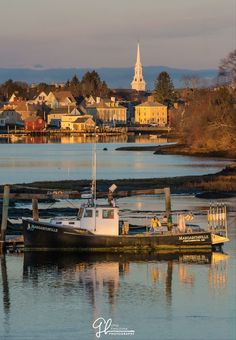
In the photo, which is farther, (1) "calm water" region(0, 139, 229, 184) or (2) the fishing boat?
(1) "calm water" region(0, 139, 229, 184)

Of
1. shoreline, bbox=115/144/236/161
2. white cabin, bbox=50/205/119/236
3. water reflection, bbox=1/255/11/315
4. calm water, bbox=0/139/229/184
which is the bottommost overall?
water reflection, bbox=1/255/11/315

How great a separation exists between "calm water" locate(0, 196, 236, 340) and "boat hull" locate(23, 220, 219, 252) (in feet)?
1.36

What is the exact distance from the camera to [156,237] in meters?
40.9

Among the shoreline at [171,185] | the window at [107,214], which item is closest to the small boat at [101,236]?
the window at [107,214]

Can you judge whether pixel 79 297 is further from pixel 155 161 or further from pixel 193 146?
pixel 193 146

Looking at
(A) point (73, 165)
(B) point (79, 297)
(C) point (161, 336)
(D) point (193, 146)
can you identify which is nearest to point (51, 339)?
(C) point (161, 336)

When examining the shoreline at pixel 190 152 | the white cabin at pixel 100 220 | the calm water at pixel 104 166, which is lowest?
the calm water at pixel 104 166

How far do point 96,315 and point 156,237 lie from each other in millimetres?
9714

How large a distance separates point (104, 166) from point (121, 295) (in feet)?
215

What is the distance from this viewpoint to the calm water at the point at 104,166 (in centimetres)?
8512

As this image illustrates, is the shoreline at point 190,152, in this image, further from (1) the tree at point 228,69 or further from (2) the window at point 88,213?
(2) the window at point 88,213

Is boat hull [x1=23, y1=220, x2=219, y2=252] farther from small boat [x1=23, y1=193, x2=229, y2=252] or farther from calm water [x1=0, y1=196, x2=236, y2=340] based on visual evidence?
calm water [x1=0, y1=196, x2=236, y2=340]

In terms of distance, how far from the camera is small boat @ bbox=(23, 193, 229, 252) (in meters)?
40.4

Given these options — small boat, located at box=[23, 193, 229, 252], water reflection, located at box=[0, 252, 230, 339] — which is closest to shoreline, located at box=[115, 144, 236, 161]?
small boat, located at box=[23, 193, 229, 252]
